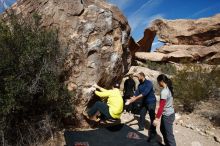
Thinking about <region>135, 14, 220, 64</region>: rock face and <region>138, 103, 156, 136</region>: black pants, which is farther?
<region>135, 14, 220, 64</region>: rock face

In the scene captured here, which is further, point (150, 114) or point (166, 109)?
point (150, 114)

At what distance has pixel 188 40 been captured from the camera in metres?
Answer: 32.3

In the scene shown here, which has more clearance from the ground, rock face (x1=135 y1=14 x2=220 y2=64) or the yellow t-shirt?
rock face (x1=135 y1=14 x2=220 y2=64)

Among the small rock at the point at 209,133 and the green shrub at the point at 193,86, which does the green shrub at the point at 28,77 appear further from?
the green shrub at the point at 193,86

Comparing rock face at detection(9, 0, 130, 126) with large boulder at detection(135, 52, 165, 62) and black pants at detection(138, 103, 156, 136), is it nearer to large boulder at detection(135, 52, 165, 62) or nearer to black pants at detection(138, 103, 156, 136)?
black pants at detection(138, 103, 156, 136)

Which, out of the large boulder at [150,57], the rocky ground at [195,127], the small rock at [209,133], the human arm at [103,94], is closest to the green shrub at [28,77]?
the human arm at [103,94]

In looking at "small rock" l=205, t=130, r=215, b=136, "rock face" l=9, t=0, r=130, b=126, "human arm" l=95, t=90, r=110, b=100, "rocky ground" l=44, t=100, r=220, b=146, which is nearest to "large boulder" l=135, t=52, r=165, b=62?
"rocky ground" l=44, t=100, r=220, b=146

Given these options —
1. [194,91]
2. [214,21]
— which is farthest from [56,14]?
[214,21]

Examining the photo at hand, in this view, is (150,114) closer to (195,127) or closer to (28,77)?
(195,127)

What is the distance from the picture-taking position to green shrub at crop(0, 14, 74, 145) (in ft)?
20.9

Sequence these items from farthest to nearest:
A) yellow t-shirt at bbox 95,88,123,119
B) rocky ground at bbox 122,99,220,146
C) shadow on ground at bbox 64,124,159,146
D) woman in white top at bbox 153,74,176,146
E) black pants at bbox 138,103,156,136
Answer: rocky ground at bbox 122,99,220,146 → yellow t-shirt at bbox 95,88,123,119 → black pants at bbox 138,103,156,136 → shadow on ground at bbox 64,124,159,146 → woman in white top at bbox 153,74,176,146

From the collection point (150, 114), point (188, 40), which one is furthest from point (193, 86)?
point (188, 40)

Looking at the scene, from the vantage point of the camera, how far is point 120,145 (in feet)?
22.0

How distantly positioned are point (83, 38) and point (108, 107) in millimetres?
2163
